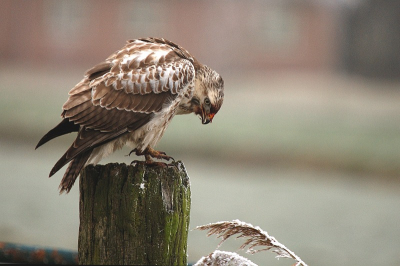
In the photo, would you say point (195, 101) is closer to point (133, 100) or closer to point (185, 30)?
point (133, 100)

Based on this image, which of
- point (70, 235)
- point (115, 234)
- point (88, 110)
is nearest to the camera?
point (115, 234)

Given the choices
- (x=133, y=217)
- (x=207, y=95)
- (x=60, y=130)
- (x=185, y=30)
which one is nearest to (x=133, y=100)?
(x=60, y=130)

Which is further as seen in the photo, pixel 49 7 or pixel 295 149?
pixel 49 7

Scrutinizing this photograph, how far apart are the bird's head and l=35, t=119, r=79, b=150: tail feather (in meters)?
1.09

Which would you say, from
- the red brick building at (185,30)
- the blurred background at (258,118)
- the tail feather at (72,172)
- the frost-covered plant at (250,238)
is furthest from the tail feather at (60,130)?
the red brick building at (185,30)

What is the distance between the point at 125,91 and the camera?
408 centimetres

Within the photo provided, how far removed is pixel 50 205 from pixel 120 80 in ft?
32.0

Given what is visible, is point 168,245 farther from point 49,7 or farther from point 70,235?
point 49,7

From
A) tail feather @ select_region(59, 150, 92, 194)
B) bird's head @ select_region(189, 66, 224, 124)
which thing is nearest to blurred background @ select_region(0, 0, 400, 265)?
bird's head @ select_region(189, 66, 224, 124)

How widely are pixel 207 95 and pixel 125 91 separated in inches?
28.4

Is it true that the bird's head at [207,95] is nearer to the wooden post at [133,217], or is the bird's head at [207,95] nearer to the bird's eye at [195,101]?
the bird's eye at [195,101]

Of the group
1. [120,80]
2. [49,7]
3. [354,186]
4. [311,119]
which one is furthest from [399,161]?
[49,7]

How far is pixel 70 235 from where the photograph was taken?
1143 cm

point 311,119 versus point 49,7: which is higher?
point 49,7
